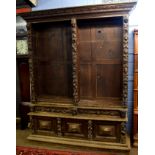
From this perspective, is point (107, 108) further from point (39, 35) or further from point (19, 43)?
point (19, 43)

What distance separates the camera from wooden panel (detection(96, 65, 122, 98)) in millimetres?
2746

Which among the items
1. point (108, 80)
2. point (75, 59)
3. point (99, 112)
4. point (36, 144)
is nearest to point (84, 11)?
point (75, 59)

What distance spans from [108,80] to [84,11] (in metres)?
1.15

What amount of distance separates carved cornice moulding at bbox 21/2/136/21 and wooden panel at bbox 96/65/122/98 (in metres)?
0.85

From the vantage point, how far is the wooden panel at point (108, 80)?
9.01ft

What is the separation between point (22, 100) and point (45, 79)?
85 cm

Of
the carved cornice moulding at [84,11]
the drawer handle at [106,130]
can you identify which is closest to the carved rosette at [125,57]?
the carved cornice moulding at [84,11]

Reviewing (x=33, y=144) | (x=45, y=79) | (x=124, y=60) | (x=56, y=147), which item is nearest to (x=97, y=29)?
(x=124, y=60)

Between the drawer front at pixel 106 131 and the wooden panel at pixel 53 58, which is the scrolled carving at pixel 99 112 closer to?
the drawer front at pixel 106 131

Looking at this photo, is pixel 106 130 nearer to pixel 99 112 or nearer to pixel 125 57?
pixel 99 112

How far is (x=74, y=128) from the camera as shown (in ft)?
9.12

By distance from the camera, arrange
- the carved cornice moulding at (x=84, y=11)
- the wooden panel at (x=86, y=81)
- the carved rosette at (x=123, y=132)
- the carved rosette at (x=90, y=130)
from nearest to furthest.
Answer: the carved cornice moulding at (x=84, y=11)
the carved rosette at (x=123, y=132)
the carved rosette at (x=90, y=130)
the wooden panel at (x=86, y=81)

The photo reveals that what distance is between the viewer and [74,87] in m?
2.75

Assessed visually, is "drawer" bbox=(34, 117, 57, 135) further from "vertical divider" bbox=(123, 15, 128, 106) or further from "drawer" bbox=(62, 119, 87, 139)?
"vertical divider" bbox=(123, 15, 128, 106)
